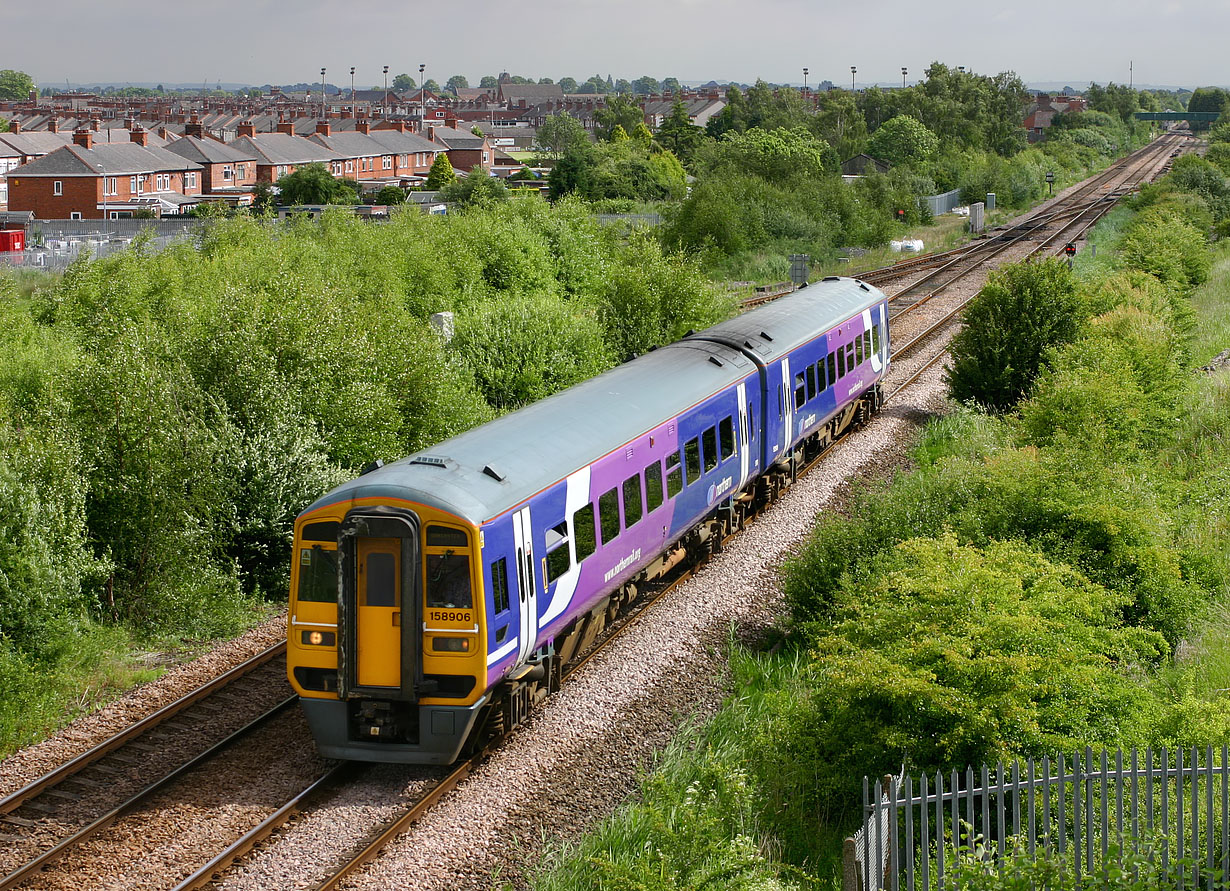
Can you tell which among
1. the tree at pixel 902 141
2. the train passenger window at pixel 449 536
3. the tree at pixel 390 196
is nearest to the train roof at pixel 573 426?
the train passenger window at pixel 449 536

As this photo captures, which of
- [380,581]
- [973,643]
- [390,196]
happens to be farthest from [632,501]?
[390,196]

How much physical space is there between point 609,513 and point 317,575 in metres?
3.91

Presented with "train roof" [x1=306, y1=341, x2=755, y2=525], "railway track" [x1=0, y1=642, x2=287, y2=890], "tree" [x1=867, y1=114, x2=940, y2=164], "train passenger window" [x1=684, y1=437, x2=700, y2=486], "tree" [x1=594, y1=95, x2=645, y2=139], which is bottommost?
"railway track" [x1=0, y1=642, x2=287, y2=890]

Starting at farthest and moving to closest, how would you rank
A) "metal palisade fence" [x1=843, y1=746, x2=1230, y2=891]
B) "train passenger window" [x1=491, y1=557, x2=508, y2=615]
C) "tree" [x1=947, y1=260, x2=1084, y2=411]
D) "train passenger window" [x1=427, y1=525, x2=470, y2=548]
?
"tree" [x1=947, y1=260, x2=1084, y2=411] < "train passenger window" [x1=491, y1=557, x2=508, y2=615] < "train passenger window" [x1=427, y1=525, x2=470, y2=548] < "metal palisade fence" [x1=843, y1=746, x2=1230, y2=891]

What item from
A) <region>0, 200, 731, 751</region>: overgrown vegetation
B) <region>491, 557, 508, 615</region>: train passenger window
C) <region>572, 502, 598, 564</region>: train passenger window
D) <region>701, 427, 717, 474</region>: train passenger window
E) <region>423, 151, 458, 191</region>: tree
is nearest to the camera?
<region>491, 557, 508, 615</region>: train passenger window

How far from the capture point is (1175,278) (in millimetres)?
37594

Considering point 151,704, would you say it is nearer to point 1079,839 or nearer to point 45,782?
point 45,782

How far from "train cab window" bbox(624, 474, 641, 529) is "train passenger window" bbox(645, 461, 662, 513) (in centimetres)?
26

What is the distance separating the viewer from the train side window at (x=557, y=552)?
1295 cm

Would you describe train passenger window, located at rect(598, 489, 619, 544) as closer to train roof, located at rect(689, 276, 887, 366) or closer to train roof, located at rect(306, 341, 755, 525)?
train roof, located at rect(306, 341, 755, 525)

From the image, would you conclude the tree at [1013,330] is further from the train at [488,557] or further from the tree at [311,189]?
the tree at [311,189]

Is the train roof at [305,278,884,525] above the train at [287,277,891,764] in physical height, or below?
above

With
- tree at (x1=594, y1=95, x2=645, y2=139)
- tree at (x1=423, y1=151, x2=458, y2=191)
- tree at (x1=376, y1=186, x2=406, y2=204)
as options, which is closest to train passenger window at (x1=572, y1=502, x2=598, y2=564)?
tree at (x1=376, y1=186, x2=406, y2=204)

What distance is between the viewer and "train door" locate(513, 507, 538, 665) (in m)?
12.3
